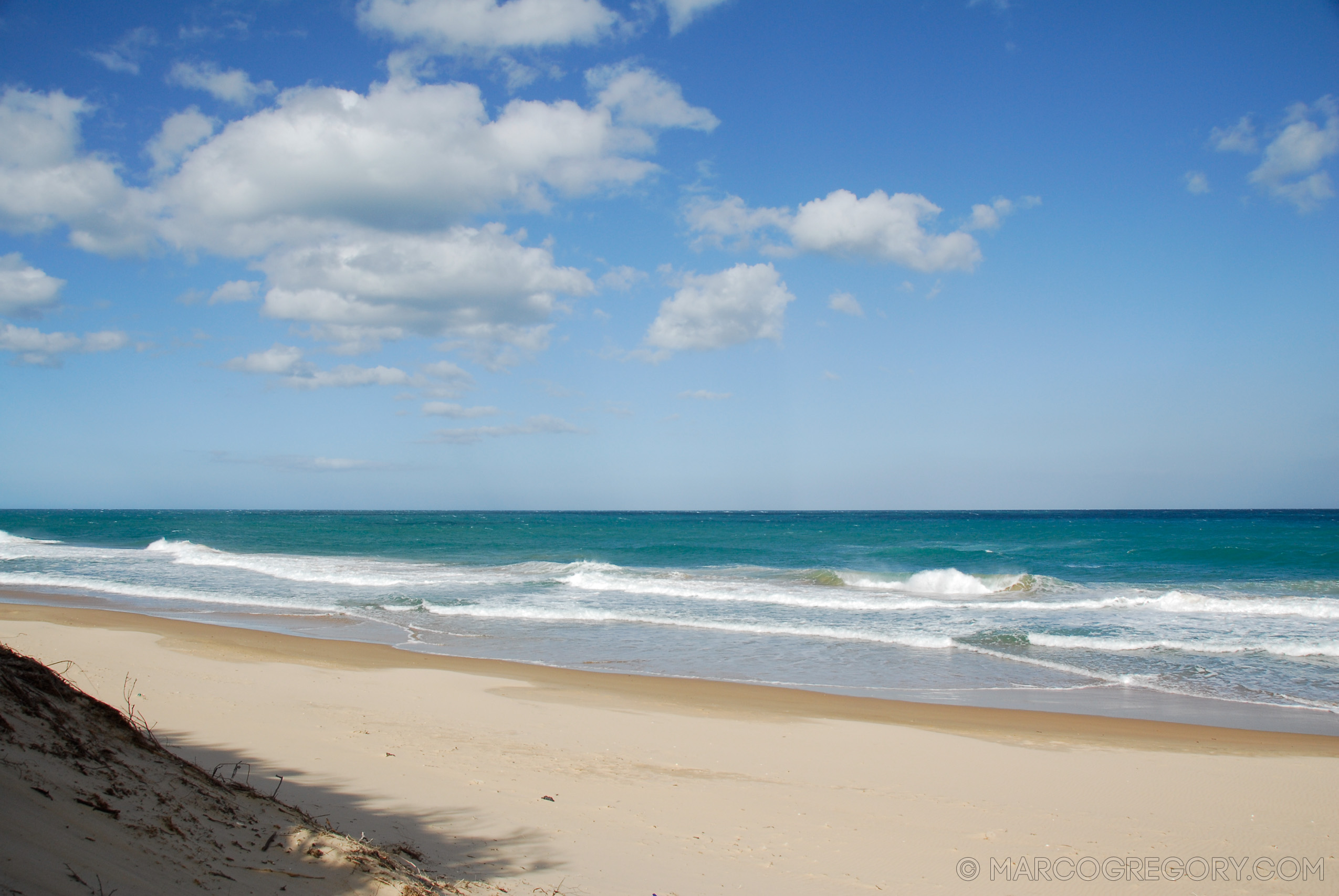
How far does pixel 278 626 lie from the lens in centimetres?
1638

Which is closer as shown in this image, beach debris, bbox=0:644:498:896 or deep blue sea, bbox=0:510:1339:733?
beach debris, bbox=0:644:498:896

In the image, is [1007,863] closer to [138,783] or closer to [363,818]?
[363,818]

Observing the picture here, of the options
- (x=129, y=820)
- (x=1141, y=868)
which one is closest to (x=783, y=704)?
(x=1141, y=868)

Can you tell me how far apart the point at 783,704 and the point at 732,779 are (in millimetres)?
3519

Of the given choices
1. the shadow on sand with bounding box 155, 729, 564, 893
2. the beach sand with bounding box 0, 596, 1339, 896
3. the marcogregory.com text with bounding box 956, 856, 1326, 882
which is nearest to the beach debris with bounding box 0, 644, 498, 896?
the shadow on sand with bounding box 155, 729, 564, 893

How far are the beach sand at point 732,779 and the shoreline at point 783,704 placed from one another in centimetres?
6

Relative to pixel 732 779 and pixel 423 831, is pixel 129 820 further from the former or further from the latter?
pixel 732 779

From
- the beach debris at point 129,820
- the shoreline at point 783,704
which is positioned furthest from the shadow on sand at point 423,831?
the shoreline at point 783,704

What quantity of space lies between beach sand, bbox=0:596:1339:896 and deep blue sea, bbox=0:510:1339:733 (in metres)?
2.08

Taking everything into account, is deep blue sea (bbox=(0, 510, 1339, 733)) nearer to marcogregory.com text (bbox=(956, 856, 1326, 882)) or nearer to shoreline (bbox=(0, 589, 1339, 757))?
shoreline (bbox=(0, 589, 1339, 757))

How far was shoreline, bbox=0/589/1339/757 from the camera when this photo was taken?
341 inches

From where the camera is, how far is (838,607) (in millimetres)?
20766

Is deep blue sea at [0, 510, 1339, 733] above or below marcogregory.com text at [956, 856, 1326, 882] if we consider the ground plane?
below

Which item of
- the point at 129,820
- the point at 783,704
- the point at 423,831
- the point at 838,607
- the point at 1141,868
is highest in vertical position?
the point at 129,820
